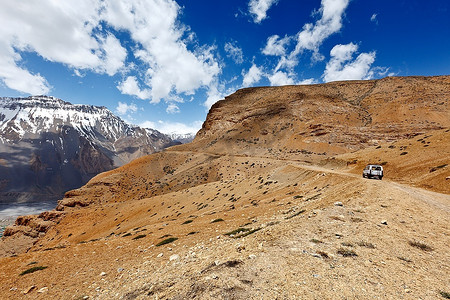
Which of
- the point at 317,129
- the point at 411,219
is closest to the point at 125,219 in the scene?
the point at 411,219

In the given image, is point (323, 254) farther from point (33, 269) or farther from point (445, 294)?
point (33, 269)

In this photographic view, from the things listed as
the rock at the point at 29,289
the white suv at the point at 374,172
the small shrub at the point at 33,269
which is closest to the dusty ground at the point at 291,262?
the rock at the point at 29,289

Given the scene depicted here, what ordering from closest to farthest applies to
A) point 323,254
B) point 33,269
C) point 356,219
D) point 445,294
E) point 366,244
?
point 445,294, point 323,254, point 366,244, point 356,219, point 33,269

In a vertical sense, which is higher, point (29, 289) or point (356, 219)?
point (356, 219)

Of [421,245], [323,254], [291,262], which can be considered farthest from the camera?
[421,245]

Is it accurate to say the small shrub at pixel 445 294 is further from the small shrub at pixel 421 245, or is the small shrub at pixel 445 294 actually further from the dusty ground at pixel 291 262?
the small shrub at pixel 421 245

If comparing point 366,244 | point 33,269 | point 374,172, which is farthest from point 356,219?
point 33,269

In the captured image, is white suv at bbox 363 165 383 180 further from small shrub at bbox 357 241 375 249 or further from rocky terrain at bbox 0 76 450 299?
small shrub at bbox 357 241 375 249

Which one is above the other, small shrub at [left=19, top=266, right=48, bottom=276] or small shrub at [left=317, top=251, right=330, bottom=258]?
small shrub at [left=317, top=251, right=330, bottom=258]

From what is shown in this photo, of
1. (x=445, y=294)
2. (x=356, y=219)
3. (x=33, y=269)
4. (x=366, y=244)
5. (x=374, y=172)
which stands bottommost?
(x=33, y=269)

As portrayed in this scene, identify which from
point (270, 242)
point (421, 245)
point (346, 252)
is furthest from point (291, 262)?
point (421, 245)

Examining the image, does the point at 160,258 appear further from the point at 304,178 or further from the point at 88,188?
the point at 88,188

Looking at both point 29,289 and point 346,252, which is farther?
point 29,289

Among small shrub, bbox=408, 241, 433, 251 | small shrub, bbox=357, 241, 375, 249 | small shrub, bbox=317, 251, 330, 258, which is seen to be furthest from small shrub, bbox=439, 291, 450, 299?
small shrub, bbox=408, 241, 433, 251
